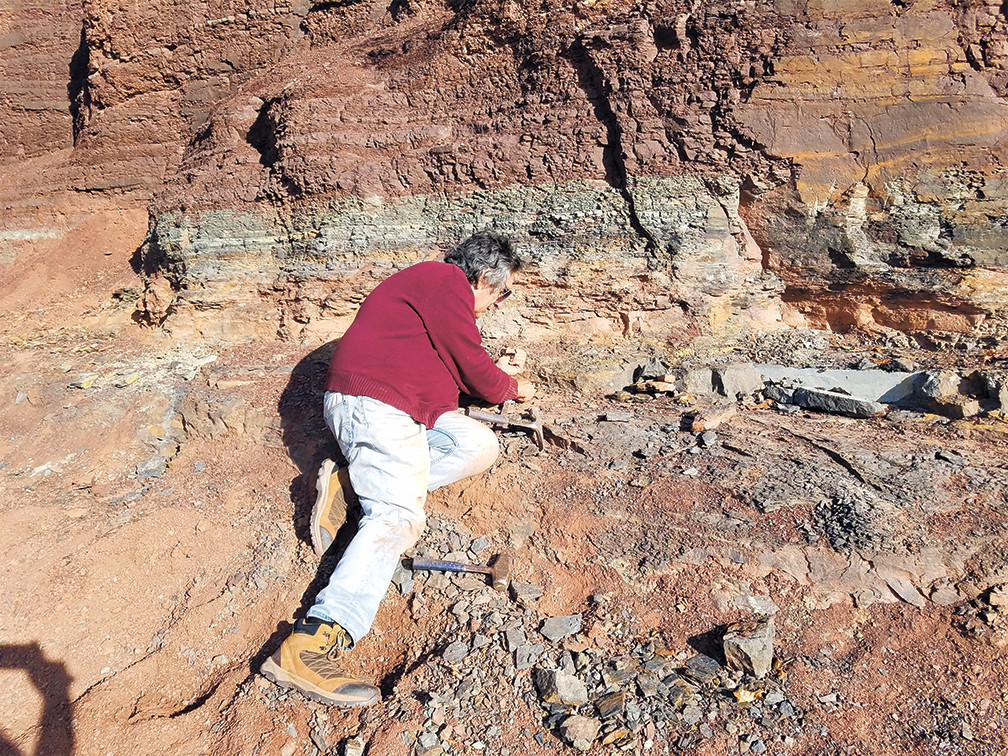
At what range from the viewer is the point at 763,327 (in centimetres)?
490

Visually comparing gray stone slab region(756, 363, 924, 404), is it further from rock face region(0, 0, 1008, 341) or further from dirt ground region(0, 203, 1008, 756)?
rock face region(0, 0, 1008, 341)

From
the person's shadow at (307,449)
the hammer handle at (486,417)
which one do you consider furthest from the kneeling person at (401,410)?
the hammer handle at (486,417)

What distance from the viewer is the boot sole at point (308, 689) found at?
224 cm

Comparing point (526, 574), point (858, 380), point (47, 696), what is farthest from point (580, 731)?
point (858, 380)

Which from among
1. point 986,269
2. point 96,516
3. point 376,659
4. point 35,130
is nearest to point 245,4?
point 35,130

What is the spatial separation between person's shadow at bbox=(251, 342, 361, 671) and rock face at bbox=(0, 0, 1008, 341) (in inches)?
34.6

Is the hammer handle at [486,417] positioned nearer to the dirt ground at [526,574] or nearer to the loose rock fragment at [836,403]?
the dirt ground at [526,574]

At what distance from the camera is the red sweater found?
2.87 meters

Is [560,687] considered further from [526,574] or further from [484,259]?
[484,259]

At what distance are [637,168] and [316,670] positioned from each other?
409 cm

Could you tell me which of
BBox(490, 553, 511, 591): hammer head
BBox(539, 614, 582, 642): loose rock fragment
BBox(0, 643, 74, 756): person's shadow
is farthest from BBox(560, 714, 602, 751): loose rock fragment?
BBox(0, 643, 74, 756): person's shadow

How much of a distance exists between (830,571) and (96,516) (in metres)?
3.74

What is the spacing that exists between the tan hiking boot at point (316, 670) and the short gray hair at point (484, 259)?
177cm

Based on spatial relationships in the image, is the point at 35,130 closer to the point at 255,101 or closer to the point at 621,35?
the point at 255,101
